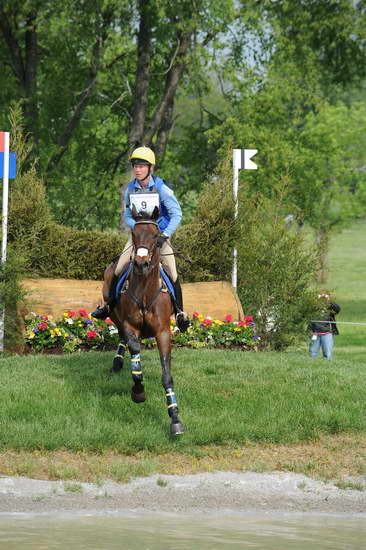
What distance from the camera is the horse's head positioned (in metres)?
11.4

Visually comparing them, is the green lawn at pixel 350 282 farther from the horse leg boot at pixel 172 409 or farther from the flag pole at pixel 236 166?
the horse leg boot at pixel 172 409

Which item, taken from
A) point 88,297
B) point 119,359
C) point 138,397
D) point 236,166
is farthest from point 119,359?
point 236,166

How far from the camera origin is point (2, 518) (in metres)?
9.12

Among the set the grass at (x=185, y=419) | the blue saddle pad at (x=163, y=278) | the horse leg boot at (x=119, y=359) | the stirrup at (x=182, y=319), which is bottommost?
the grass at (x=185, y=419)

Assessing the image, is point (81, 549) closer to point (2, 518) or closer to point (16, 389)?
point (2, 518)

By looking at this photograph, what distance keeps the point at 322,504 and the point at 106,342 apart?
7.34m

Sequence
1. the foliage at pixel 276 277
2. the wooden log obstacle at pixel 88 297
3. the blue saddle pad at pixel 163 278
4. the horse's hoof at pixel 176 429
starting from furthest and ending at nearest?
the foliage at pixel 276 277 < the wooden log obstacle at pixel 88 297 < the blue saddle pad at pixel 163 278 < the horse's hoof at pixel 176 429

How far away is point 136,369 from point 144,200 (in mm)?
1974

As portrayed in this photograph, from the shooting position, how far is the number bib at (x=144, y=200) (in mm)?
12005

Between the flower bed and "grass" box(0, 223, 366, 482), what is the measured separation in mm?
1555

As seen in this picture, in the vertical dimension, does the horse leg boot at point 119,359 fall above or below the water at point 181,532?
above

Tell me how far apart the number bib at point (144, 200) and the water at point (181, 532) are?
3.91 metres

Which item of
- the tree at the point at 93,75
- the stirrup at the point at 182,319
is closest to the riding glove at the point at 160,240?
the stirrup at the point at 182,319

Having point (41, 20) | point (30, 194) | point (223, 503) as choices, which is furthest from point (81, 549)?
point (41, 20)
